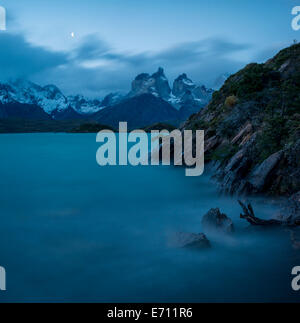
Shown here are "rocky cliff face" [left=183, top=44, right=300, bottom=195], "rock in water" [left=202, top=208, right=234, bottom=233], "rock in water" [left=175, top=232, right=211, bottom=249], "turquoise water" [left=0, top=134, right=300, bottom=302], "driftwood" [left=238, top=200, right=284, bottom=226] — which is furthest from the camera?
"rocky cliff face" [left=183, top=44, right=300, bottom=195]

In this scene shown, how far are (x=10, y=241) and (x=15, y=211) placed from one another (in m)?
5.21

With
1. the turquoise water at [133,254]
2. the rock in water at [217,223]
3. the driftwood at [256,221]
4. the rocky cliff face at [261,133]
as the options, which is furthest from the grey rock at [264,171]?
the rock in water at [217,223]

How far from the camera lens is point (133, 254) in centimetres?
1130

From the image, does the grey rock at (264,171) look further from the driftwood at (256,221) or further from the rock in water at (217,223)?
the rock in water at (217,223)

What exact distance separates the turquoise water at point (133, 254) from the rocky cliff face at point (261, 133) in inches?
66.3

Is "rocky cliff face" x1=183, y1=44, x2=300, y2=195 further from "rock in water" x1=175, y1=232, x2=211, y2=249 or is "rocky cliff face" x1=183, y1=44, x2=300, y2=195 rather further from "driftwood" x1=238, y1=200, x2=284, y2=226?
"rock in water" x1=175, y1=232, x2=211, y2=249

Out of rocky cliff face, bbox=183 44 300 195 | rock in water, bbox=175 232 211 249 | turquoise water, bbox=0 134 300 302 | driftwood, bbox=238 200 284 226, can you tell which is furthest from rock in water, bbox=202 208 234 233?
rocky cliff face, bbox=183 44 300 195

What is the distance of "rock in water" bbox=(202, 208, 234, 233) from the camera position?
12.2 m

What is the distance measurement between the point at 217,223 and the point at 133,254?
158 inches

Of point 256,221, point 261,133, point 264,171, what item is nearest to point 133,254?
point 256,221

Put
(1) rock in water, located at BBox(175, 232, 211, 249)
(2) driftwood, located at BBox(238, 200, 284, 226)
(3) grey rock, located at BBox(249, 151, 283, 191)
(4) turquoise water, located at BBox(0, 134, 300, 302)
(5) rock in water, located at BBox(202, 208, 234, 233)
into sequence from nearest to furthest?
(4) turquoise water, located at BBox(0, 134, 300, 302), (1) rock in water, located at BBox(175, 232, 211, 249), (5) rock in water, located at BBox(202, 208, 234, 233), (2) driftwood, located at BBox(238, 200, 284, 226), (3) grey rock, located at BBox(249, 151, 283, 191)

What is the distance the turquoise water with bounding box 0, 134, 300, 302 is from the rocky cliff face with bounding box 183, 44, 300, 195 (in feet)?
5.53

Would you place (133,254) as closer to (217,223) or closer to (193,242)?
(193,242)
